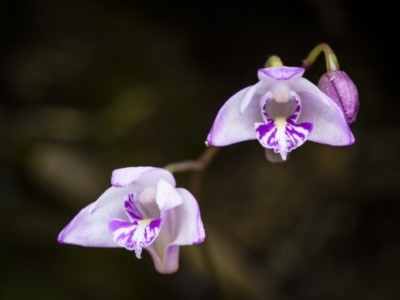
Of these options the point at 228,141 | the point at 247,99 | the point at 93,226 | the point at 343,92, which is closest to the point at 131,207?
the point at 93,226

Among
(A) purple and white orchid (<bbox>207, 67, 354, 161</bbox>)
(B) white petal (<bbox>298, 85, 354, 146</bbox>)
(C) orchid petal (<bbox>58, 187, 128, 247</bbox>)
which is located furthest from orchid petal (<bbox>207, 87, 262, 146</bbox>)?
(C) orchid petal (<bbox>58, 187, 128, 247</bbox>)

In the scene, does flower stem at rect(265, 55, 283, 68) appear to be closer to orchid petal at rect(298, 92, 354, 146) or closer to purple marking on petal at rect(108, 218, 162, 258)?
orchid petal at rect(298, 92, 354, 146)

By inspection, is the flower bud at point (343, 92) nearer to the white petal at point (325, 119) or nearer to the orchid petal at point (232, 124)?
the white petal at point (325, 119)

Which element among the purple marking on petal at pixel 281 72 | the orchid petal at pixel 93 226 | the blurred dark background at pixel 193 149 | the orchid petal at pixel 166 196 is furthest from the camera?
the blurred dark background at pixel 193 149

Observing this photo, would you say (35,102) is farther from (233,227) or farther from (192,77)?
(233,227)

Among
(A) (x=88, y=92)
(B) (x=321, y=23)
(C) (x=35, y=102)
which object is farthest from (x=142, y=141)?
(B) (x=321, y=23)

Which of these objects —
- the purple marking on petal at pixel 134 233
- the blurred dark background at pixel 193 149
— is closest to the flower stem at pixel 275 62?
the purple marking on petal at pixel 134 233

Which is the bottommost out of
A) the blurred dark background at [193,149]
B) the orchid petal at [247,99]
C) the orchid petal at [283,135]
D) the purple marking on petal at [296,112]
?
the blurred dark background at [193,149]
